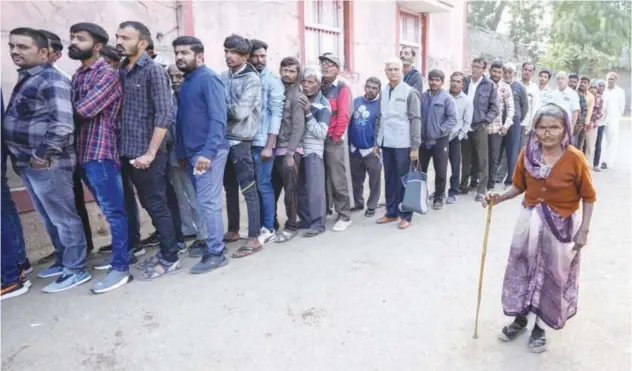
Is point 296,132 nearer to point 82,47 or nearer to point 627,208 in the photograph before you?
point 82,47

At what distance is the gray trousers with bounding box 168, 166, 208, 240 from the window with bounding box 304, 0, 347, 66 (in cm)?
350

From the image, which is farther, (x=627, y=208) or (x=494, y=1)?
(x=494, y=1)

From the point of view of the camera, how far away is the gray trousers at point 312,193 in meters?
5.33

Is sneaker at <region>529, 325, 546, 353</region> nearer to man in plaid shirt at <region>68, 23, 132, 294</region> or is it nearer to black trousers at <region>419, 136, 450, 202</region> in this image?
man in plaid shirt at <region>68, 23, 132, 294</region>

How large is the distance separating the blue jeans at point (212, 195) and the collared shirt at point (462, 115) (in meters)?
3.52

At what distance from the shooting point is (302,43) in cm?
775

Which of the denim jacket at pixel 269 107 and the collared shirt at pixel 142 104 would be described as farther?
the denim jacket at pixel 269 107

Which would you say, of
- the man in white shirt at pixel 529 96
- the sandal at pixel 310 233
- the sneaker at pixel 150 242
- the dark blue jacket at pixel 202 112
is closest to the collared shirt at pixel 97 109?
the dark blue jacket at pixel 202 112

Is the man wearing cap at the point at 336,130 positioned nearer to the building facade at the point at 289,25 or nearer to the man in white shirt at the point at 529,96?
the building facade at the point at 289,25

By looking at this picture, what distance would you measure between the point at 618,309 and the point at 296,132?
303 cm

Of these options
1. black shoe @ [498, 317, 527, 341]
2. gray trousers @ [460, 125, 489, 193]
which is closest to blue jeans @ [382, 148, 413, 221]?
gray trousers @ [460, 125, 489, 193]

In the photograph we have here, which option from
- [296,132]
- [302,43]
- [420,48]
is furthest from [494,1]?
[296,132]

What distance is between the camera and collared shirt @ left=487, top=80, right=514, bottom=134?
24.1ft

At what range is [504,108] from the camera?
744 cm
